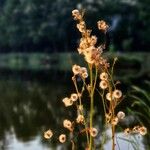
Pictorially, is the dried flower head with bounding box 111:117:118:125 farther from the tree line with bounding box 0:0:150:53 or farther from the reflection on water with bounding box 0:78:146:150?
the tree line with bounding box 0:0:150:53

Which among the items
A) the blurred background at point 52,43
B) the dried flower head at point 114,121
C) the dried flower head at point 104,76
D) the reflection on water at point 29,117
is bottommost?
the dried flower head at point 114,121

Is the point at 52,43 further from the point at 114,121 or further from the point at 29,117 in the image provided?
the point at 114,121

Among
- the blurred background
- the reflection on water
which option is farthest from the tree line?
the reflection on water

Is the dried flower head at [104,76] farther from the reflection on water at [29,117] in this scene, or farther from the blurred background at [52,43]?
the blurred background at [52,43]

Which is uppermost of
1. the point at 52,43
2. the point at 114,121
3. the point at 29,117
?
the point at 52,43

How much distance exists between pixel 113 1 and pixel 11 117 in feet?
155

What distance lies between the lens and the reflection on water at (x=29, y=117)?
14793mm

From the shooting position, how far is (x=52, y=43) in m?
72.0

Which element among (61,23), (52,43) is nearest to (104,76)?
(61,23)

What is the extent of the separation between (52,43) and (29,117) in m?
51.8

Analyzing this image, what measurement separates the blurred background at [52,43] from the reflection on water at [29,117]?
0.09 meters

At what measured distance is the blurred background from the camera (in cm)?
3370

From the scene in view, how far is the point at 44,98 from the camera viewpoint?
2709cm

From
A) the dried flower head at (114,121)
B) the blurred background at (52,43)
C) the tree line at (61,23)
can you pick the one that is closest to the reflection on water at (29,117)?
the blurred background at (52,43)
